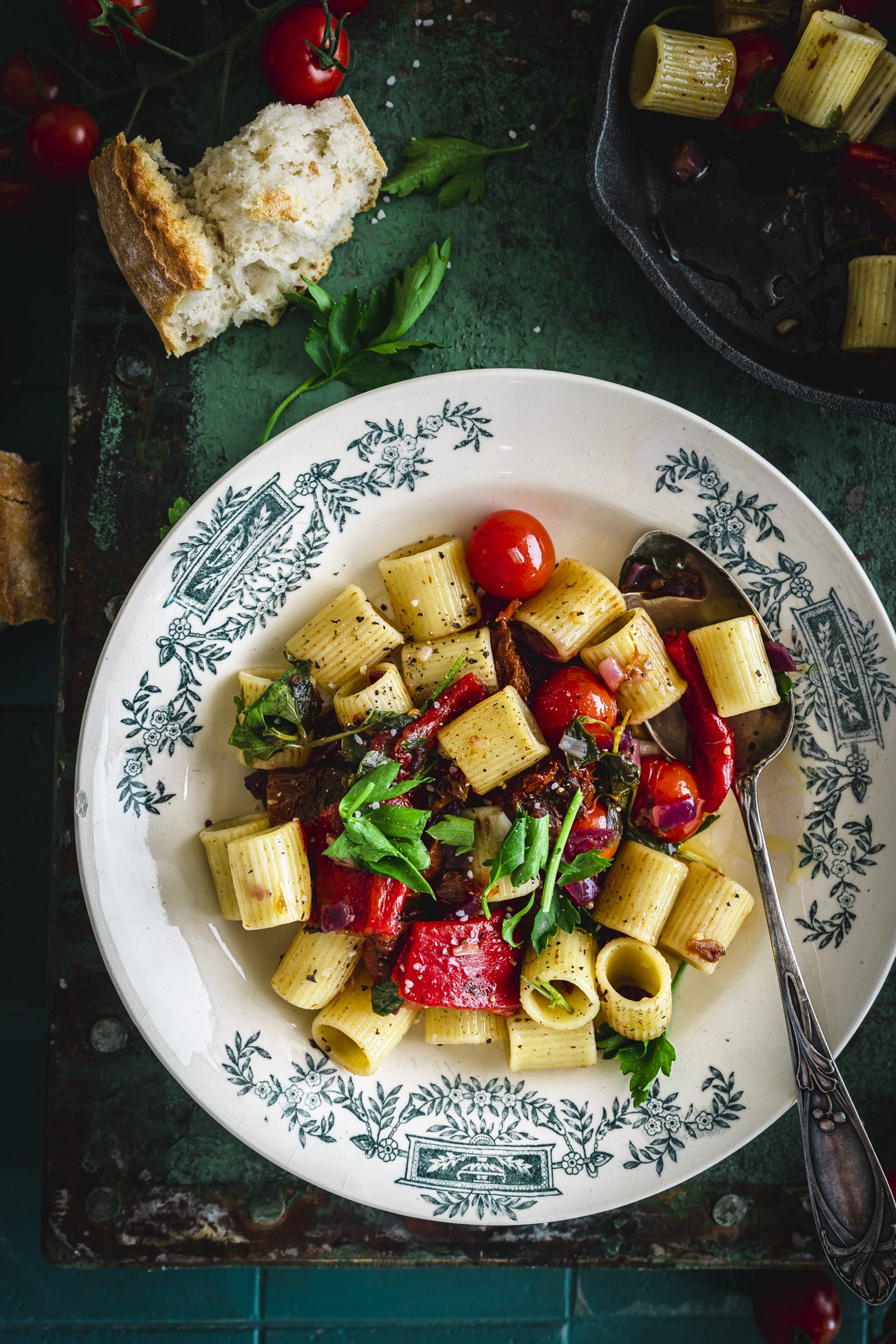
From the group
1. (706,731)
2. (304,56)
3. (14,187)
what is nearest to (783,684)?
(706,731)

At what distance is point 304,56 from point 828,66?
3.63ft

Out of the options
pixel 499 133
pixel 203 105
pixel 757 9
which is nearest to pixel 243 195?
pixel 203 105

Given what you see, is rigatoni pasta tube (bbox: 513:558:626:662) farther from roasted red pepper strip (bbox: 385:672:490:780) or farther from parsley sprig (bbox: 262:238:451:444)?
parsley sprig (bbox: 262:238:451:444)

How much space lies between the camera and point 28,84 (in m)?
2.15

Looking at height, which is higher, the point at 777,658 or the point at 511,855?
the point at 777,658

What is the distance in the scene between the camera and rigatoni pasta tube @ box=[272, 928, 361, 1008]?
2.06 meters

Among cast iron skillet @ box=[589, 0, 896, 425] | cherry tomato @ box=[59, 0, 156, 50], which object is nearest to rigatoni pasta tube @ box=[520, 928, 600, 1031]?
cast iron skillet @ box=[589, 0, 896, 425]

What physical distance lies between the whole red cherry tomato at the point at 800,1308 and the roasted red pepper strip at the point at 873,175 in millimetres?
2633

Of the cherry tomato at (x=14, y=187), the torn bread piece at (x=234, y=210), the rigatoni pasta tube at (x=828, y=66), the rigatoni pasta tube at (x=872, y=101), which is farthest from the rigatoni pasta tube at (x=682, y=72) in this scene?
the cherry tomato at (x=14, y=187)

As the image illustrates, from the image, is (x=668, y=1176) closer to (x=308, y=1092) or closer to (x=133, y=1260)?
(x=308, y=1092)

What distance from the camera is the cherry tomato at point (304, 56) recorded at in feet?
6.63

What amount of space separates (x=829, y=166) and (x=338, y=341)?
1194 mm

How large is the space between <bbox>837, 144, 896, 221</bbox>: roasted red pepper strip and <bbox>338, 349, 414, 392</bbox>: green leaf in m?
1.07

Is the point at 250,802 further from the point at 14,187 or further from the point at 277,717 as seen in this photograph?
the point at 14,187
